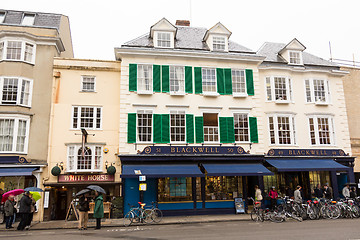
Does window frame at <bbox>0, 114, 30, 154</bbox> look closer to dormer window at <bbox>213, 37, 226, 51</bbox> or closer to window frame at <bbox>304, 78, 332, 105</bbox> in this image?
dormer window at <bbox>213, 37, 226, 51</bbox>

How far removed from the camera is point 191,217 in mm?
17172

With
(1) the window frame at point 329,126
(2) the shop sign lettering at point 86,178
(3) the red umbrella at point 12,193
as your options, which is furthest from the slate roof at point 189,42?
(3) the red umbrella at point 12,193

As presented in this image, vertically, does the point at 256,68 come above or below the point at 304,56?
below

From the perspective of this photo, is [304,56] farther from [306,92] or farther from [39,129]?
[39,129]

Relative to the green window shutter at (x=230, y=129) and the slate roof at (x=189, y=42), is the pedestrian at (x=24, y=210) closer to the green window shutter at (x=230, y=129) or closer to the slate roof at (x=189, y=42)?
the slate roof at (x=189, y=42)

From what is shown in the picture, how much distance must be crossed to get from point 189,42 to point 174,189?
10.5 m

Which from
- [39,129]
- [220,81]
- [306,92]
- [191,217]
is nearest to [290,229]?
[191,217]

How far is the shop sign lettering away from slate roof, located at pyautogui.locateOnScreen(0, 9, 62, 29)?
1058 cm

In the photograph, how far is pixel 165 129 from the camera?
1877cm

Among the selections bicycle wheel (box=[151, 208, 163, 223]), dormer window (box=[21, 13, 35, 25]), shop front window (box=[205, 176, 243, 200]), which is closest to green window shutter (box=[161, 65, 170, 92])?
shop front window (box=[205, 176, 243, 200])

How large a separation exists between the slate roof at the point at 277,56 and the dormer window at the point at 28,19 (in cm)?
1719

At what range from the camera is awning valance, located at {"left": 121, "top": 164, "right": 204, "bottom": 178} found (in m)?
16.6

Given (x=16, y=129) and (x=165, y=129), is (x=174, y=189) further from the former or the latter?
(x=16, y=129)

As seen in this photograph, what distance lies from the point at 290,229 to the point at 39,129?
14.8m
